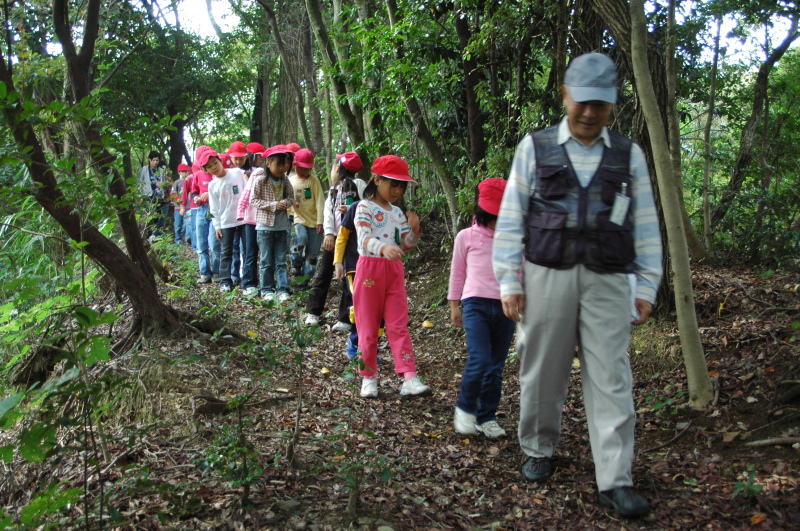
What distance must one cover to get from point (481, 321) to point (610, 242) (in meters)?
1.34

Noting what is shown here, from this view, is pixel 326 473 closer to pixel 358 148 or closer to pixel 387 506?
pixel 387 506

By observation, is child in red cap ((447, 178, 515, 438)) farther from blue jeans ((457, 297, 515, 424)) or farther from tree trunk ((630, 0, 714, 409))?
tree trunk ((630, 0, 714, 409))

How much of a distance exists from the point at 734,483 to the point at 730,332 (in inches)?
82.3

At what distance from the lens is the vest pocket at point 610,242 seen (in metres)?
3.21

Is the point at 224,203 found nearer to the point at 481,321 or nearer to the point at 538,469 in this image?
the point at 481,321

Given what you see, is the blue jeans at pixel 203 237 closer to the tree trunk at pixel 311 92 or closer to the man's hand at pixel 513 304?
the tree trunk at pixel 311 92

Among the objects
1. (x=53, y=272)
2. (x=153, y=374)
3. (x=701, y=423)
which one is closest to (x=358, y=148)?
(x=53, y=272)

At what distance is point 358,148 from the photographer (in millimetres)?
9242

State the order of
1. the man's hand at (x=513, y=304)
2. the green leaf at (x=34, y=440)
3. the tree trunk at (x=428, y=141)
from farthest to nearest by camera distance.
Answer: the tree trunk at (x=428, y=141), the man's hand at (x=513, y=304), the green leaf at (x=34, y=440)

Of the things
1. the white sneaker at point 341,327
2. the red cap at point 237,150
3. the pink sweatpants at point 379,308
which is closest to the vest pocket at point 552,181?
the pink sweatpants at point 379,308

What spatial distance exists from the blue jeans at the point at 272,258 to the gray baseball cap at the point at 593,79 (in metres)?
5.82

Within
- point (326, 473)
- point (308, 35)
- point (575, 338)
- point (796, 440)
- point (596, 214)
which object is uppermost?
point (308, 35)

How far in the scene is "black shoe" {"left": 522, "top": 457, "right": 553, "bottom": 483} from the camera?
366 cm

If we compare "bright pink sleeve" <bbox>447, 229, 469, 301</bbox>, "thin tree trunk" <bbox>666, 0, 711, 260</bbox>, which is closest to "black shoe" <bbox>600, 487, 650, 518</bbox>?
"bright pink sleeve" <bbox>447, 229, 469, 301</bbox>
